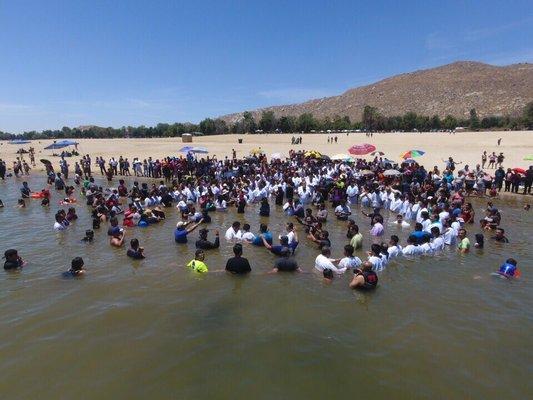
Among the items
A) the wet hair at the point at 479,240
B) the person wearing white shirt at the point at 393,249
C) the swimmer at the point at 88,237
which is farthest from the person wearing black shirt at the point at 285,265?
the swimmer at the point at 88,237

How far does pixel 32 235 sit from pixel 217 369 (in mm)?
11789

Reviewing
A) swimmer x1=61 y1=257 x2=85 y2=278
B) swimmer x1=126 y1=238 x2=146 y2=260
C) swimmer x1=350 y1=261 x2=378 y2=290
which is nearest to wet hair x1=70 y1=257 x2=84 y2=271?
swimmer x1=61 y1=257 x2=85 y2=278

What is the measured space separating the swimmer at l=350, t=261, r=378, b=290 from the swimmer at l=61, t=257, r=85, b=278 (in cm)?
723

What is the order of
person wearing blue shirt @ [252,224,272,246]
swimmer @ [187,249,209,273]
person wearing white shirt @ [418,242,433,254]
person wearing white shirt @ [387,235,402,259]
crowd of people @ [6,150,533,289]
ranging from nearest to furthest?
swimmer @ [187,249,209,273] < crowd of people @ [6,150,533,289] < person wearing white shirt @ [387,235,402,259] < person wearing white shirt @ [418,242,433,254] < person wearing blue shirt @ [252,224,272,246]

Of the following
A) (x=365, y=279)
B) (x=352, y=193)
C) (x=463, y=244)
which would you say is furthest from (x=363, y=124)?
(x=365, y=279)

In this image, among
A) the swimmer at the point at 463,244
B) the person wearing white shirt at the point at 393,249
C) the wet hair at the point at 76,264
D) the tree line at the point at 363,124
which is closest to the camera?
the wet hair at the point at 76,264

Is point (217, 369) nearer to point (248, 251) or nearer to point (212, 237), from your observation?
point (248, 251)

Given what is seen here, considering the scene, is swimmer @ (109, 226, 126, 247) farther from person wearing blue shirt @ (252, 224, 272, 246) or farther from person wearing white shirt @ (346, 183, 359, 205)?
person wearing white shirt @ (346, 183, 359, 205)

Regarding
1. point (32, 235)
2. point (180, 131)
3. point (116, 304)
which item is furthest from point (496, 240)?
point (180, 131)

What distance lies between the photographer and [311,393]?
651 cm

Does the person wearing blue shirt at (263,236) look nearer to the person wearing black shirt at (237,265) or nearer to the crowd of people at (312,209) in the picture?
the crowd of people at (312,209)

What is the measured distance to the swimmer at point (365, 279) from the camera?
10.0 metres

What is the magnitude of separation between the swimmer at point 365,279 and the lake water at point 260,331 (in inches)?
8.0

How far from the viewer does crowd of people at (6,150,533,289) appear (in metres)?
11.5
